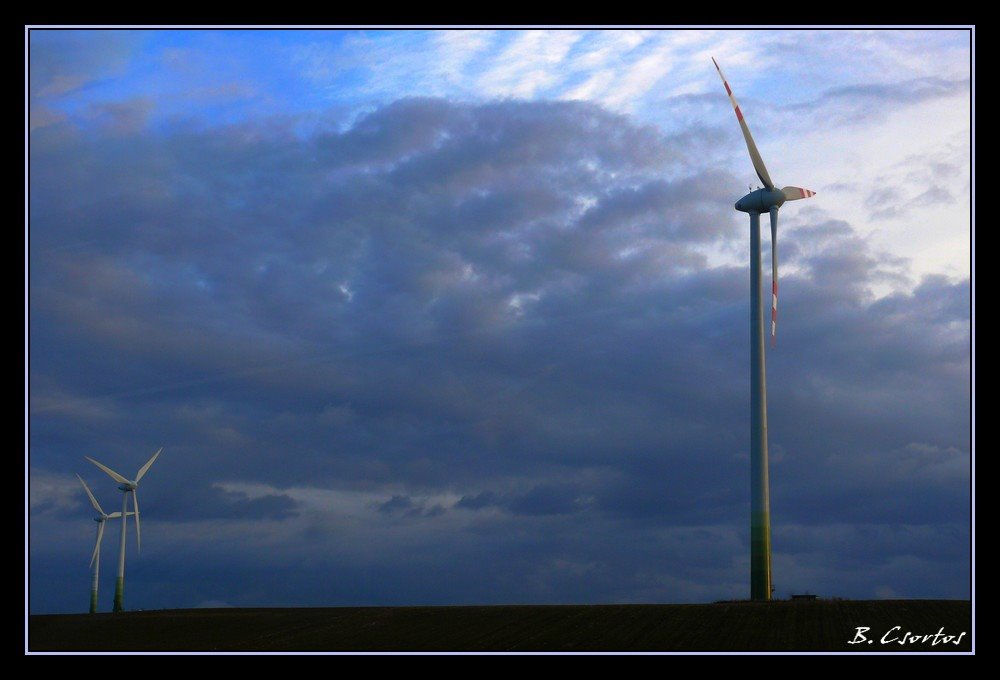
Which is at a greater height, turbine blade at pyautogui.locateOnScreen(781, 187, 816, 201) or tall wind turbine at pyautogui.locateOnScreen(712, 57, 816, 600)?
turbine blade at pyautogui.locateOnScreen(781, 187, 816, 201)

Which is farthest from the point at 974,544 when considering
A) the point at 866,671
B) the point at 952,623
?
the point at 952,623

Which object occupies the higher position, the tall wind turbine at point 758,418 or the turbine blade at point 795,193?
the turbine blade at point 795,193

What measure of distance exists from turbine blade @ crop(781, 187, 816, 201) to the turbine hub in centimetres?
51

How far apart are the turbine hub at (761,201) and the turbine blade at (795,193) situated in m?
0.51

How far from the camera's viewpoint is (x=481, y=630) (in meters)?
84.5

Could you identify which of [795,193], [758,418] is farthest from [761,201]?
[758,418]

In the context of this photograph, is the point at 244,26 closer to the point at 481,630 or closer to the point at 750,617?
the point at 481,630

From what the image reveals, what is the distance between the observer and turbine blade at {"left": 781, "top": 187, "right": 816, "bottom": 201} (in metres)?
98.4

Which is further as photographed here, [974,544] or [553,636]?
Answer: [553,636]

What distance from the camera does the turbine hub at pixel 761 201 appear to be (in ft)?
321

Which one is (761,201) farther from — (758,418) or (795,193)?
(758,418)

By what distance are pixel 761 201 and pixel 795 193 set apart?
3.29 metres

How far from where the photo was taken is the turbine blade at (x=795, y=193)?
323ft

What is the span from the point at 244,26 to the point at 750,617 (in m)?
54.7
